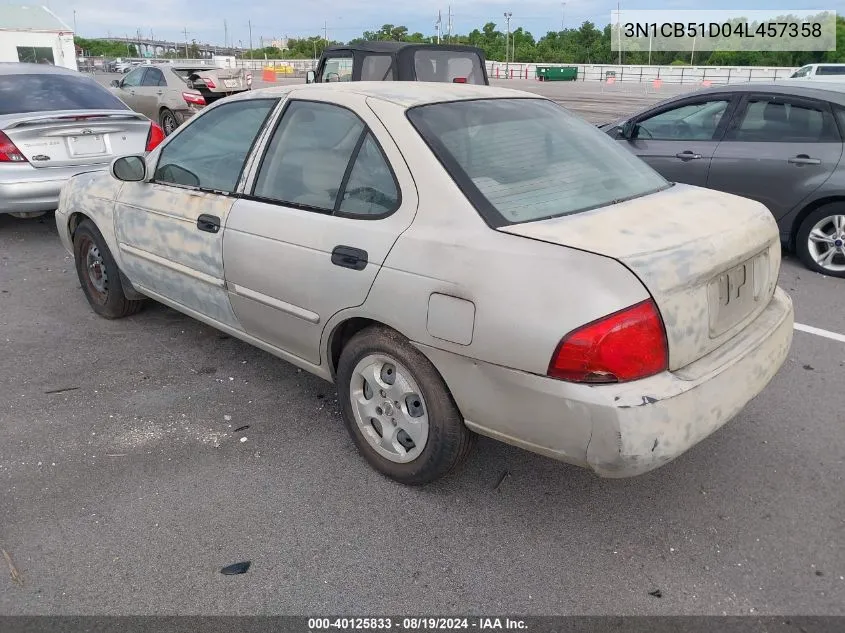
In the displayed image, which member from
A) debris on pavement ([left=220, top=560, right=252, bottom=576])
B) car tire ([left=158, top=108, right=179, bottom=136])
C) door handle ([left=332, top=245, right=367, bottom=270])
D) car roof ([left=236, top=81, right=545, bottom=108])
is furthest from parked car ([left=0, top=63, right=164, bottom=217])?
car tire ([left=158, top=108, right=179, bottom=136])

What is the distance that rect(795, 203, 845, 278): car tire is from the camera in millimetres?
5844

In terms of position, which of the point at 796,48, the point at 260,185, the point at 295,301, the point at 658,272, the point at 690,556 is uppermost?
the point at 796,48

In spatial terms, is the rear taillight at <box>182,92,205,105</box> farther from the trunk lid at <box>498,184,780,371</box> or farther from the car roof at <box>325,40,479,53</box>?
the trunk lid at <box>498,184,780,371</box>

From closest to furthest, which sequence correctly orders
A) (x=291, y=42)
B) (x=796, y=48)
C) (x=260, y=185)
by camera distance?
(x=260, y=185) → (x=796, y=48) → (x=291, y=42)

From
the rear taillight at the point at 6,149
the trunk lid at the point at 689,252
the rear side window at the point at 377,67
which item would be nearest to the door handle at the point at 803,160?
the trunk lid at the point at 689,252

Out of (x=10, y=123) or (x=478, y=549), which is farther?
(x=10, y=123)

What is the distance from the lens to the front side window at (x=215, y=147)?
3500mm

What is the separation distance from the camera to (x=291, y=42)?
131625 millimetres

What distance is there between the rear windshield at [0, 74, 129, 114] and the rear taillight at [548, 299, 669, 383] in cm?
665

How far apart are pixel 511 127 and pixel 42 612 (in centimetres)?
264

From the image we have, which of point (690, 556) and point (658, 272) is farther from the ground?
point (658, 272)

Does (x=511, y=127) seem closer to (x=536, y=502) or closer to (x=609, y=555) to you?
(x=536, y=502)

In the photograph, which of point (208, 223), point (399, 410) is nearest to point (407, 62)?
point (208, 223)

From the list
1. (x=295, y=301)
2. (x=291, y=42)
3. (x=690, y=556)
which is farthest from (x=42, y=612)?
(x=291, y=42)
